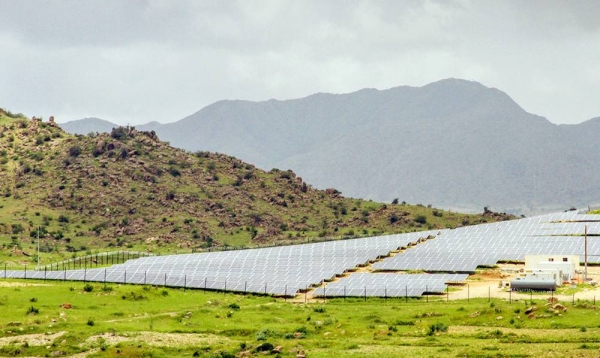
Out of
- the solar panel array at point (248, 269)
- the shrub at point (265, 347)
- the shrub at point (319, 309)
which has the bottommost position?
the shrub at point (265, 347)

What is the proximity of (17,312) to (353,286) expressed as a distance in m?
37.8

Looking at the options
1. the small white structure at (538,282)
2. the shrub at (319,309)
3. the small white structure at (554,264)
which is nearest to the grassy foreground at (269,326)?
the shrub at (319,309)

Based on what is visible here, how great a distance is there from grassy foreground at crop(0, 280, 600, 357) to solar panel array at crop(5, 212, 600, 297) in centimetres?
654

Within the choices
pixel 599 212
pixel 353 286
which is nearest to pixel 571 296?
pixel 353 286

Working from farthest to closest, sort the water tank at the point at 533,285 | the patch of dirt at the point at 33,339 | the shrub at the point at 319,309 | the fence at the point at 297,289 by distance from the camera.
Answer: the water tank at the point at 533,285 → the fence at the point at 297,289 → the shrub at the point at 319,309 → the patch of dirt at the point at 33,339

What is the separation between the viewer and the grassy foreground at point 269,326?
87875 millimetres

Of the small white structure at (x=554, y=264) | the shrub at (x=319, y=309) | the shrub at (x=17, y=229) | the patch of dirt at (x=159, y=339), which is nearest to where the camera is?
the patch of dirt at (x=159, y=339)

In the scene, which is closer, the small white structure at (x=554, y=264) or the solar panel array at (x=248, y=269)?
the small white structure at (x=554, y=264)

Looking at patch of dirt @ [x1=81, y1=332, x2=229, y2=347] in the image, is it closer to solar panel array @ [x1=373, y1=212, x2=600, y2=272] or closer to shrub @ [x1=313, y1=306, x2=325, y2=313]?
shrub @ [x1=313, y1=306, x2=325, y2=313]

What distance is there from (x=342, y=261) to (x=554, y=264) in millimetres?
26283

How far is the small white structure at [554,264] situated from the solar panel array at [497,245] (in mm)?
3162

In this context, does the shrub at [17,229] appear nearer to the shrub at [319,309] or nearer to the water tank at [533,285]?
the shrub at [319,309]

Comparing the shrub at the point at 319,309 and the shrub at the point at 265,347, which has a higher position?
the shrub at the point at 319,309

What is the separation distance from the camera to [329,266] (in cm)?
13812
